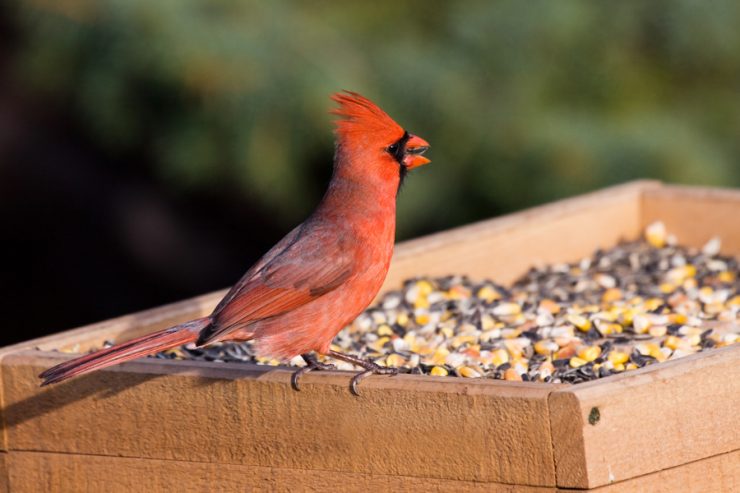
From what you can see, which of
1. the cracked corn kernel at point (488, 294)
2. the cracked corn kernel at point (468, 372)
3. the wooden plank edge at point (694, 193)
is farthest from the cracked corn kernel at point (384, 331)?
the wooden plank edge at point (694, 193)

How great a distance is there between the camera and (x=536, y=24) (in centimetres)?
575

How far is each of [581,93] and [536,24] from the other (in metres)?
0.40

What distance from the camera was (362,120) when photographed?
321cm

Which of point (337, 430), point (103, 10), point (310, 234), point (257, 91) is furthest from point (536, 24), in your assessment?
point (337, 430)

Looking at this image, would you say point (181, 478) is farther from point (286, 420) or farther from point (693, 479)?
point (693, 479)

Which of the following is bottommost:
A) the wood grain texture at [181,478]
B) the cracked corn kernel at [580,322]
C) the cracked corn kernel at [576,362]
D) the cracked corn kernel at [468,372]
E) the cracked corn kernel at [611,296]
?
the wood grain texture at [181,478]

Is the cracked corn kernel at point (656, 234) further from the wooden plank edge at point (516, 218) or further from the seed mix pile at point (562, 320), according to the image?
the wooden plank edge at point (516, 218)

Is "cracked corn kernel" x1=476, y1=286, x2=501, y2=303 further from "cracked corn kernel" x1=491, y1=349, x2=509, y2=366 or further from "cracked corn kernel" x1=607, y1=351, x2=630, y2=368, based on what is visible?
"cracked corn kernel" x1=607, y1=351, x2=630, y2=368

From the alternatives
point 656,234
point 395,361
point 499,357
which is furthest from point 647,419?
point 656,234

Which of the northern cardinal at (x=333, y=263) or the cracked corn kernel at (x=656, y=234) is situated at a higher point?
the cracked corn kernel at (x=656, y=234)

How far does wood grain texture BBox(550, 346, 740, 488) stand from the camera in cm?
262

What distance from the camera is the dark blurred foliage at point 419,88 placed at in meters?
5.49

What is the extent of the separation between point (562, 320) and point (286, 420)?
42.7 inches

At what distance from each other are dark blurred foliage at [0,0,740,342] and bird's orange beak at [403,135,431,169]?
2.09 m
